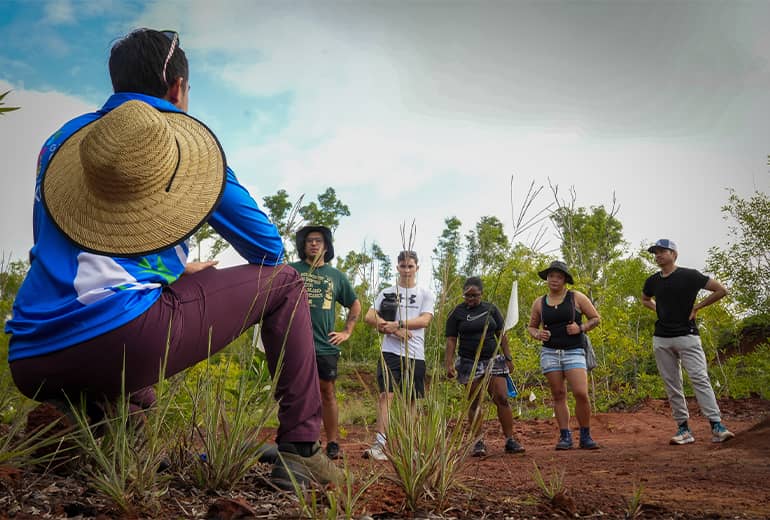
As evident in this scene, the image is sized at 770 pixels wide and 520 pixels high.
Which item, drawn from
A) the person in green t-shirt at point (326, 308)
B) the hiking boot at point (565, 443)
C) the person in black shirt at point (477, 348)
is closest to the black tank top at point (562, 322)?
the person in black shirt at point (477, 348)

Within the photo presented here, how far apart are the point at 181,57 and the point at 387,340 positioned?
164 inches

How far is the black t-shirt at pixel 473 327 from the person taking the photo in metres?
6.49

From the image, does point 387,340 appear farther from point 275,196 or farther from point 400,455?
point 275,196

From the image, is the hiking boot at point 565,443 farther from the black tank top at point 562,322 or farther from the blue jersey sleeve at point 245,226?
the blue jersey sleeve at point 245,226

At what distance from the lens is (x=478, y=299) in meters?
6.62

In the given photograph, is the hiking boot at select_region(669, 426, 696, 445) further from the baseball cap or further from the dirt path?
the baseball cap

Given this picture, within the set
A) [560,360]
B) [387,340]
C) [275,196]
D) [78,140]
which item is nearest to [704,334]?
[560,360]

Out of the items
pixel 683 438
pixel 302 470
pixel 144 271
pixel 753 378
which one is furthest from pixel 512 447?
pixel 753 378

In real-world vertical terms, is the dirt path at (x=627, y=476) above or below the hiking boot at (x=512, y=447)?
above

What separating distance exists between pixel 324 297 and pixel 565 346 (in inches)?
104

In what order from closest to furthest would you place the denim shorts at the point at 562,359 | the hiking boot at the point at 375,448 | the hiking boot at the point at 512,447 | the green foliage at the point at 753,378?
1. the hiking boot at the point at 375,448
2. the hiking boot at the point at 512,447
3. the denim shorts at the point at 562,359
4. the green foliage at the point at 753,378

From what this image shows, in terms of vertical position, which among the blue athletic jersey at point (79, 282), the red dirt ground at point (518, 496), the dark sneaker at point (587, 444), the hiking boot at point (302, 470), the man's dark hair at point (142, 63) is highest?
the man's dark hair at point (142, 63)

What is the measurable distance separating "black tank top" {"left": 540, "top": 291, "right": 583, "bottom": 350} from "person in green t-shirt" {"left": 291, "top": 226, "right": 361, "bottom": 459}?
2.12m

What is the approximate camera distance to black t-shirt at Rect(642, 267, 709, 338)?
6793 mm
